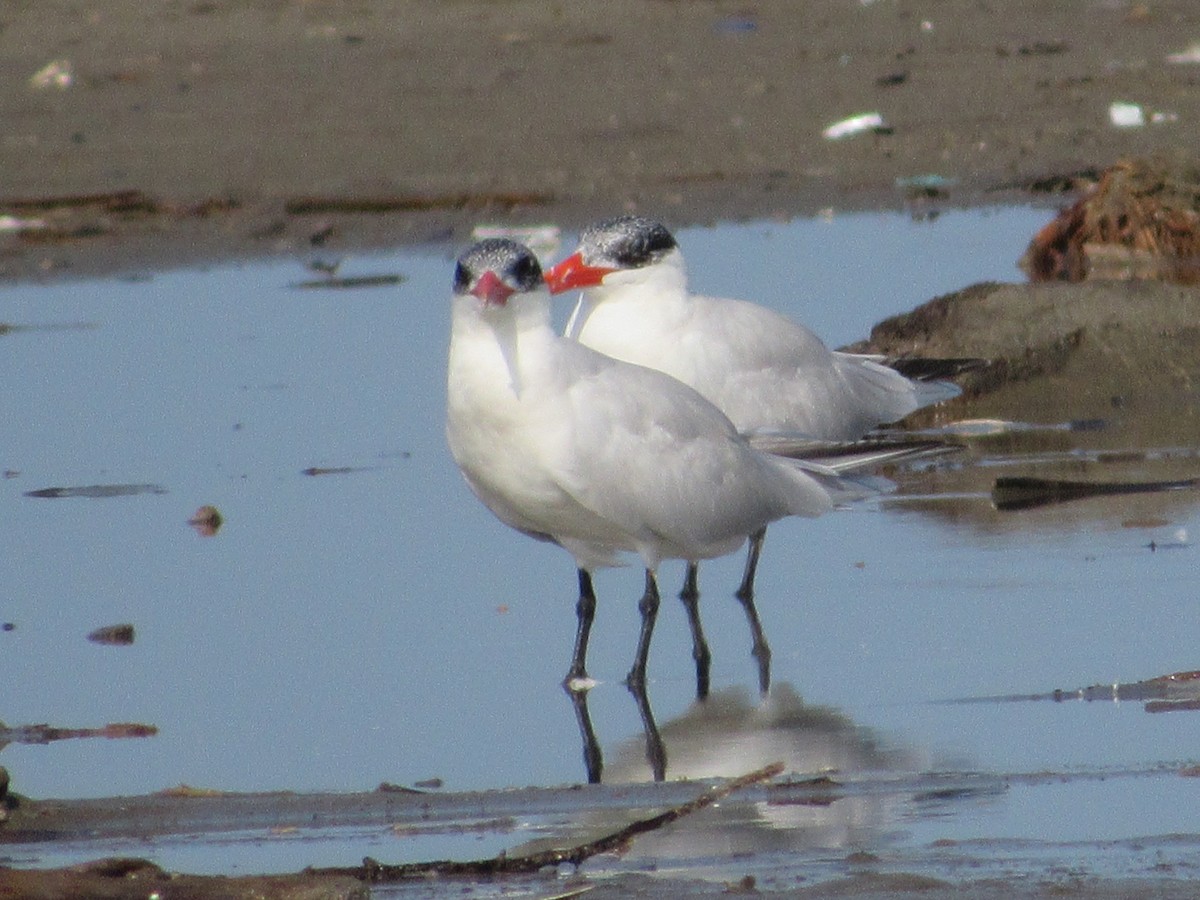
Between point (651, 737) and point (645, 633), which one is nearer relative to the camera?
point (651, 737)

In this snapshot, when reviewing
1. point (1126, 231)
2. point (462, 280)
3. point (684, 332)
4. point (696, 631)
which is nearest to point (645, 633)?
point (696, 631)

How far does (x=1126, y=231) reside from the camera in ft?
35.6

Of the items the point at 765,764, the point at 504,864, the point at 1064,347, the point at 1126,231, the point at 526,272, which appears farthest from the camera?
the point at 1126,231

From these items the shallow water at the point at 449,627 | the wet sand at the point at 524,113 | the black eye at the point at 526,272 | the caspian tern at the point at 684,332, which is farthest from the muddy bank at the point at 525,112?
the black eye at the point at 526,272

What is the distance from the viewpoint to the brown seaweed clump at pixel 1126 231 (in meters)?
10.8

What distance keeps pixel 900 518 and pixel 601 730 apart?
1888mm

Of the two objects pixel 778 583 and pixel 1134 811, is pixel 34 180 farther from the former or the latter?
pixel 1134 811

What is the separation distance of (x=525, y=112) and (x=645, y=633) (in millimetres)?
9064

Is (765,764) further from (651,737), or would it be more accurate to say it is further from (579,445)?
(579,445)

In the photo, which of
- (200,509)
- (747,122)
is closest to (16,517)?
(200,509)

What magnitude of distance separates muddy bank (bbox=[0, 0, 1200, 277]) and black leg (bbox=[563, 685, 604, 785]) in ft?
22.5

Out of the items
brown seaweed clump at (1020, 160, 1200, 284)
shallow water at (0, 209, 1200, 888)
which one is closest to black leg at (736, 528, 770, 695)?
shallow water at (0, 209, 1200, 888)

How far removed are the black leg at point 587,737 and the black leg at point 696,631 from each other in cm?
27

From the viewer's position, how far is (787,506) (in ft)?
19.3
